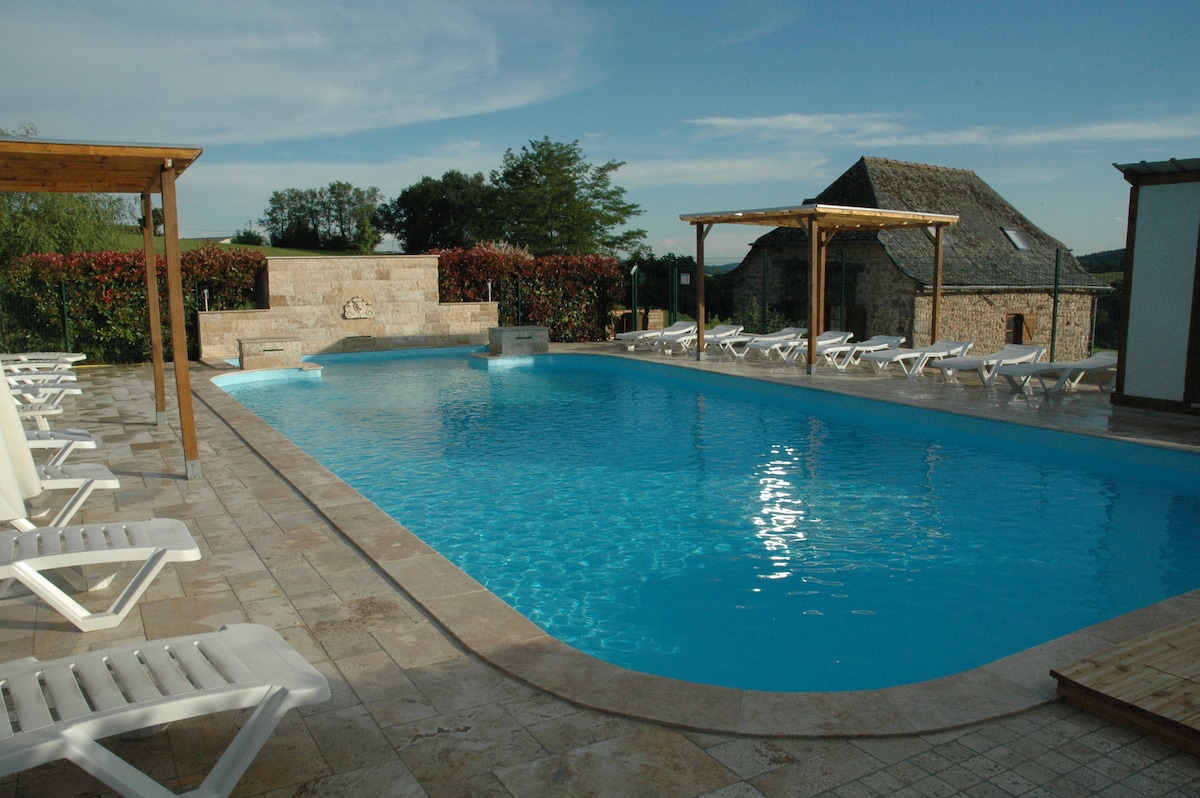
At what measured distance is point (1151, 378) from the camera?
916 cm

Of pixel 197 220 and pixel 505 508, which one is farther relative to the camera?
pixel 197 220

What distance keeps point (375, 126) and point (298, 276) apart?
21036 mm

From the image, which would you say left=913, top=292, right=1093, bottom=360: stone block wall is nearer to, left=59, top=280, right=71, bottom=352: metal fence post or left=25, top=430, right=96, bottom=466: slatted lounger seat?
left=59, top=280, right=71, bottom=352: metal fence post

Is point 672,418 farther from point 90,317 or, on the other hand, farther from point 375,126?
point 375,126

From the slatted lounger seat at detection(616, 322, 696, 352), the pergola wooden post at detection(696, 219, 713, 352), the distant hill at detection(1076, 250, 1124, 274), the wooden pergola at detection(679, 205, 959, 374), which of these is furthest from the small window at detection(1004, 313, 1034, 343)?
the pergola wooden post at detection(696, 219, 713, 352)

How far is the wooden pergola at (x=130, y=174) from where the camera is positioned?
551 centimetres

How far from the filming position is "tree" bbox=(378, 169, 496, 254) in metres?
55.7

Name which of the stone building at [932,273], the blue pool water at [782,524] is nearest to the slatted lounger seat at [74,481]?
the blue pool water at [782,524]

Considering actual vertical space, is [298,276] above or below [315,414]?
above

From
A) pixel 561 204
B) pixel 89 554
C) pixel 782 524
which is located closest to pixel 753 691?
pixel 89 554

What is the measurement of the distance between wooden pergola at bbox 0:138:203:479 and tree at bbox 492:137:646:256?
3701cm

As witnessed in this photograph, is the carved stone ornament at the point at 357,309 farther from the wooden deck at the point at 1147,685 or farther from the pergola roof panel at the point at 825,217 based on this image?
the wooden deck at the point at 1147,685

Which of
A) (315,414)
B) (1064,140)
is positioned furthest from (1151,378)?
(1064,140)

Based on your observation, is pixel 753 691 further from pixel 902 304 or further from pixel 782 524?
pixel 902 304
